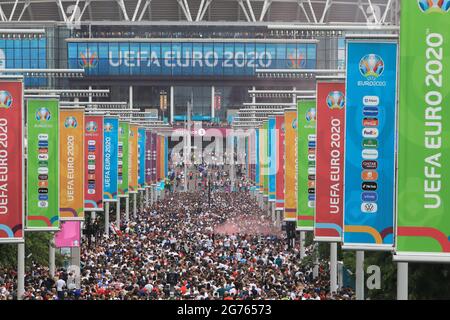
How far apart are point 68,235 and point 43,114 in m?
5.06

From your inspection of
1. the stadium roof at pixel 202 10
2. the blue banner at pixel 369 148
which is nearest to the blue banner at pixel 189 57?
the stadium roof at pixel 202 10

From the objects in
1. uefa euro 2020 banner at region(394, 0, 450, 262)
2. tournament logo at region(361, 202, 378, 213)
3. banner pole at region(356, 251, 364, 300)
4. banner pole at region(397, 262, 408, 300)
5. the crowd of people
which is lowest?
the crowd of people

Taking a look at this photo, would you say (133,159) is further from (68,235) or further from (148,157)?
(68,235)

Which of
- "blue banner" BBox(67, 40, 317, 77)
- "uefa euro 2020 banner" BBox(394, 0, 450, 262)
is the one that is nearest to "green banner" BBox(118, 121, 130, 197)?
"uefa euro 2020 banner" BBox(394, 0, 450, 262)

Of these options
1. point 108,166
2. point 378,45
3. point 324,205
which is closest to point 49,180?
point 324,205

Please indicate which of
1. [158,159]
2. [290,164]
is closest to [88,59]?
[158,159]

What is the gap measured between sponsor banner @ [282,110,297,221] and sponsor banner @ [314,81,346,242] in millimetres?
9859

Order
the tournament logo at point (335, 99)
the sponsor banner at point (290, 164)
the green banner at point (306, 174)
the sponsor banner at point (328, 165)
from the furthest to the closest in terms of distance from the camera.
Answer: the sponsor banner at point (290, 164), the green banner at point (306, 174), the tournament logo at point (335, 99), the sponsor banner at point (328, 165)

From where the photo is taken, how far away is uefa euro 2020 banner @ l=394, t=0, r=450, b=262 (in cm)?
1191

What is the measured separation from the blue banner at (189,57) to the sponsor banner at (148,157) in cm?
4950

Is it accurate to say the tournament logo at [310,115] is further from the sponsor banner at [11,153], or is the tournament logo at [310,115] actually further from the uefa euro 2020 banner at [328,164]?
the sponsor banner at [11,153]

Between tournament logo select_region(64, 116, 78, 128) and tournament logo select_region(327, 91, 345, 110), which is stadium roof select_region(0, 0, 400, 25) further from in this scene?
tournament logo select_region(327, 91, 345, 110)

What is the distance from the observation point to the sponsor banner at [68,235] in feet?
91.7

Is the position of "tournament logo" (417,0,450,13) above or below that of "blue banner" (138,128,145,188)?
above
